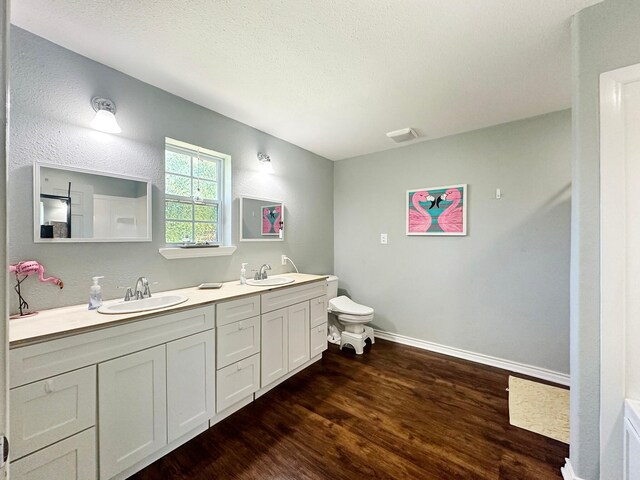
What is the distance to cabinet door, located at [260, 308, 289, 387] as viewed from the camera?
2.03 meters

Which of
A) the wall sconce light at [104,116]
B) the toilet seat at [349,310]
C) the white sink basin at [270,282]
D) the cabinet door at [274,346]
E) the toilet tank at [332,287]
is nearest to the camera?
the wall sconce light at [104,116]

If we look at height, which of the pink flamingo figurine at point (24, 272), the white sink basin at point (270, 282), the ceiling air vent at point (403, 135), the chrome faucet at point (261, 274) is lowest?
the white sink basin at point (270, 282)

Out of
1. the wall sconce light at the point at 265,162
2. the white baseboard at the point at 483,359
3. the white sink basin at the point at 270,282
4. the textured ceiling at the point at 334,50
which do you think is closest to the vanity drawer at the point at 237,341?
the white sink basin at the point at 270,282

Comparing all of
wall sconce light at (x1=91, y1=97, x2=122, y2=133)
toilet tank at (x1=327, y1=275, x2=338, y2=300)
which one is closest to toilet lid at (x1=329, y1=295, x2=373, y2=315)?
toilet tank at (x1=327, y1=275, x2=338, y2=300)

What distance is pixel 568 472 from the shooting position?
1342 millimetres

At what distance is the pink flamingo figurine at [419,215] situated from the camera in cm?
295

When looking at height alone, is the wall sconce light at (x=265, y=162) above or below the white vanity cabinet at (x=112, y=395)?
above

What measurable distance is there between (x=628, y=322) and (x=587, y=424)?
0.55m

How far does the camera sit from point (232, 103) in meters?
2.15

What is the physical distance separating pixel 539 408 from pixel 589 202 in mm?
1615

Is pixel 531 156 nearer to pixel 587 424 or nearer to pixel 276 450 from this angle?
pixel 587 424

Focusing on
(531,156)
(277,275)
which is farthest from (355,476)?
(531,156)

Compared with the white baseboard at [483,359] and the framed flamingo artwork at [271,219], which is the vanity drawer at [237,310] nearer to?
the framed flamingo artwork at [271,219]

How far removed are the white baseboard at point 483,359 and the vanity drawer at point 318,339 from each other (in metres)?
0.97
